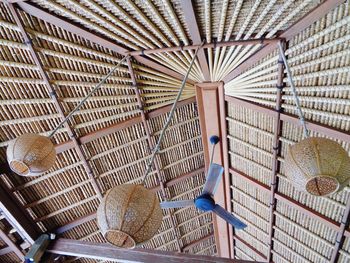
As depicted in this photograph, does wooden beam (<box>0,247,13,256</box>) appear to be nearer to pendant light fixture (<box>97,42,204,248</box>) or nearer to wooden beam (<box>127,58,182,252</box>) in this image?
wooden beam (<box>127,58,182,252</box>)

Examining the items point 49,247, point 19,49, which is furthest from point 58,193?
point 19,49

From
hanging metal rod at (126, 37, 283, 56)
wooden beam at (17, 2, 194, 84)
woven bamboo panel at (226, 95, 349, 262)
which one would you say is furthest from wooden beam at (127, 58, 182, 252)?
woven bamboo panel at (226, 95, 349, 262)

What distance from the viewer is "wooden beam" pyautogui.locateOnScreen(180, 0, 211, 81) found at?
316 centimetres

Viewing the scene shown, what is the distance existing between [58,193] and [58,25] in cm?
250

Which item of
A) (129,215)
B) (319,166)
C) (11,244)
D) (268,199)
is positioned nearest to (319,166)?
(319,166)

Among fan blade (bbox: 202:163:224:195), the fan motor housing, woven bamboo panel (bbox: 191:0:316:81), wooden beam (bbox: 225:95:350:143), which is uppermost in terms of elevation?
woven bamboo panel (bbox: 191:0:316:81)

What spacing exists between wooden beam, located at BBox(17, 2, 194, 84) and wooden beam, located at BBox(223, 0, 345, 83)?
0.74m

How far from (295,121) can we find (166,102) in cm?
172

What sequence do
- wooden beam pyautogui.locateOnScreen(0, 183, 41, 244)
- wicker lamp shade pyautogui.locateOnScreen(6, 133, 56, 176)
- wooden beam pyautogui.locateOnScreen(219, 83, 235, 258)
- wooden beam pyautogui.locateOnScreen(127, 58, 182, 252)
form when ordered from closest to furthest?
1. wicker lamp shade pyautogui.locateOnScreen(6, 133, 56, 176)
2. wooden beam pyautogui.locateOnScreen(127, 58, 182, 252)
3. wooden beam pyautogui.locateOnScreen(0, 183, 41, 244)
4. wooden beam pyautogui.locateOnScreen(219, 83, 235, 258)

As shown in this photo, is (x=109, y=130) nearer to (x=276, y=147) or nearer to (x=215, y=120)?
(x=215, y=120)

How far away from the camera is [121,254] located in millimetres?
5012

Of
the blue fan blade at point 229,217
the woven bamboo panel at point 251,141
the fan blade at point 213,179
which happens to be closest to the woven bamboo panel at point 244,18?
the woven bamboo panel at point 251,141

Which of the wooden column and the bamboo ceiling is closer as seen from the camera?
the bamboo ceiling

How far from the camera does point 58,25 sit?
3.50m
